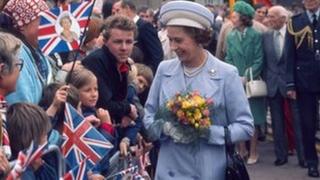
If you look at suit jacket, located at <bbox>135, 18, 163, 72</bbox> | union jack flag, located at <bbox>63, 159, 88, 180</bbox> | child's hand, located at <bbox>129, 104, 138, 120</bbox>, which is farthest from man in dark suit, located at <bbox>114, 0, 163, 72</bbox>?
union jack flag, located at <bbox>63, 159, 88, 180</bbox>

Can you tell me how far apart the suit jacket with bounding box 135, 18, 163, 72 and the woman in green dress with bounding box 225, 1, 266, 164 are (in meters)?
2.17

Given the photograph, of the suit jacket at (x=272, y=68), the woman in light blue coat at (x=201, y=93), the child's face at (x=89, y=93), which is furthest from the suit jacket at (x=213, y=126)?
the suit jacket at (x=272, y=68)

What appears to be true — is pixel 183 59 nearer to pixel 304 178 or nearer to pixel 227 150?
pixel 227 150

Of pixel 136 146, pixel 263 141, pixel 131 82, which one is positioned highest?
pixel 131 82

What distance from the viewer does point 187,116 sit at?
5605mm

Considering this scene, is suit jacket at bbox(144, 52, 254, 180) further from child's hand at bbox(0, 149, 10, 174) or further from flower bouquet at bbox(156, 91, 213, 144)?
child's hand at bbox(0, 149, 10, 174)

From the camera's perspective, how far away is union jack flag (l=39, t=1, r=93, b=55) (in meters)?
5.78

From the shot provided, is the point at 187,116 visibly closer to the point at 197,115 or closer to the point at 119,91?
the point at 197,115

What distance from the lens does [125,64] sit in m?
7.04

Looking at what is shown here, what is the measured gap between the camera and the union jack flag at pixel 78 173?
5.01 meters

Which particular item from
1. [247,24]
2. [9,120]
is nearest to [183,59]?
[9,120]

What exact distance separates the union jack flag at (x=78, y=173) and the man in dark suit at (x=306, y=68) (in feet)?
21.3

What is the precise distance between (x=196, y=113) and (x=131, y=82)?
5.72 ft

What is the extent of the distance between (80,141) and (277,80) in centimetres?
704
